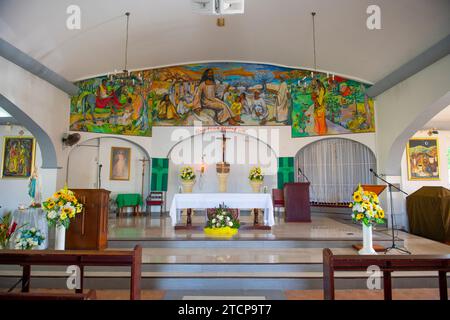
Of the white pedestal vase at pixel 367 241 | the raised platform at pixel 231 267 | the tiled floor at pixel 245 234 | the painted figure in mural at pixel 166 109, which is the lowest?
the raised platform at pixel 231 267

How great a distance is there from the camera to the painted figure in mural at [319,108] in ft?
32.9

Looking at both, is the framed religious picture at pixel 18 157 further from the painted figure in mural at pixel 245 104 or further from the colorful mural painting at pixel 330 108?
the colorful mural painting at pixel 330 108

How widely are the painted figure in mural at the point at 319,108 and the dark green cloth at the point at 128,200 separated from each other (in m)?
6.65

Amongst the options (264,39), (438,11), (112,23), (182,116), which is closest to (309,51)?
(264,39)

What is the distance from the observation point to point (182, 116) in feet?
34.8

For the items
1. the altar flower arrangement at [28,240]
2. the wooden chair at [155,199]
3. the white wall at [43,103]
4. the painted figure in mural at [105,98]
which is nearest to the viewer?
the altar flower arrangement at [28,240]

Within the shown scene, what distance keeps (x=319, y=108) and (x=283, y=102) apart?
129cm

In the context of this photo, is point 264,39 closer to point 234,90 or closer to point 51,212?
point 234,90

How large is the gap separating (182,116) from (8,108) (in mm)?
5184

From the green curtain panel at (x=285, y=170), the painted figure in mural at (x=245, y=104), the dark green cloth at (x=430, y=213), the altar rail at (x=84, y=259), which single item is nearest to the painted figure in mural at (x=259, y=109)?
the painted figure in mural at (x=245, y=104)

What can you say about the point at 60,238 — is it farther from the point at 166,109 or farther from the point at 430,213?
the point at 430,213

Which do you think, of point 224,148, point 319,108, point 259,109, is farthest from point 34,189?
point 319,108

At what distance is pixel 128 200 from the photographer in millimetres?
9891

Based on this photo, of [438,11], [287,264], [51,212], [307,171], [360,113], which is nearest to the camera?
[51,212]
